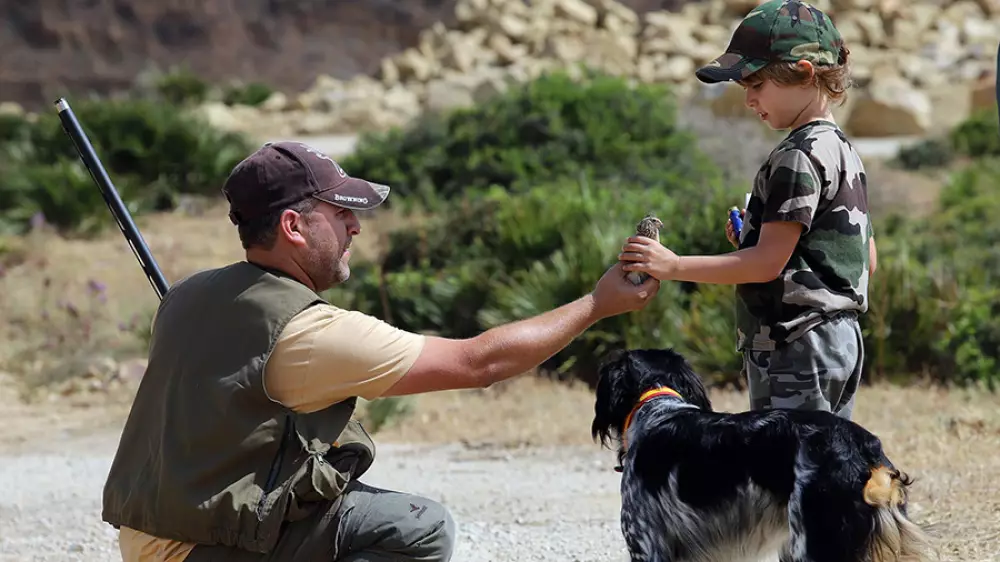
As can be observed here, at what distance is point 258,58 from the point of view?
3828 cm

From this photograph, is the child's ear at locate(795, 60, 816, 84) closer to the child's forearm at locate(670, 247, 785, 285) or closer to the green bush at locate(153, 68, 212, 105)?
the child's forearm at locate(670, 247, 785, 285)

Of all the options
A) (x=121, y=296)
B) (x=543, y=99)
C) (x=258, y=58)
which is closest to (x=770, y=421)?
(x=121, y=296)

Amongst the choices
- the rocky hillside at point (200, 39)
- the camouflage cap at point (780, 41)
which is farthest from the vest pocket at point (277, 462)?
A: the rocky hillside at point (200, 39)

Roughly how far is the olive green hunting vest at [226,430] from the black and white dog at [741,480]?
89 centimetres

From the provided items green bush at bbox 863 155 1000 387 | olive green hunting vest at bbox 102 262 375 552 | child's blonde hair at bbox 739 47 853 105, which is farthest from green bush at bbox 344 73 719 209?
olive green hunting vest at bbox 102 262 375 552

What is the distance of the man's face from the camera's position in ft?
12.1

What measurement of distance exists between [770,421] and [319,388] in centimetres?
123

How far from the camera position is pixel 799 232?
403cm

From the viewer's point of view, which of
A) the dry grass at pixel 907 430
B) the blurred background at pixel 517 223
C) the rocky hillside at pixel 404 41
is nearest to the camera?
the dry grass at pixel 907 430

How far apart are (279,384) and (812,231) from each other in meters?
1.65

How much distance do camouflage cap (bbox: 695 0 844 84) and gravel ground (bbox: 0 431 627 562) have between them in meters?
2.23

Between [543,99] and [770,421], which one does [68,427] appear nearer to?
[770,421]

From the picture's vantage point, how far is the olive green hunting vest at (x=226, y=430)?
3.57 metres

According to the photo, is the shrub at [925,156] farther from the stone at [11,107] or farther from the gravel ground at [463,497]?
the stone at [11,107]
